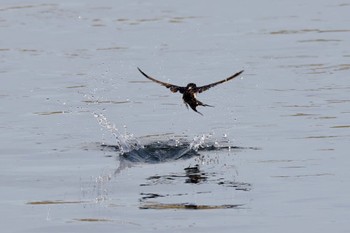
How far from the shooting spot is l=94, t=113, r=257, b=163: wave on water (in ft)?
47.0

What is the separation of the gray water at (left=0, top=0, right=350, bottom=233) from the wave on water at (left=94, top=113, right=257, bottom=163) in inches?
0.9

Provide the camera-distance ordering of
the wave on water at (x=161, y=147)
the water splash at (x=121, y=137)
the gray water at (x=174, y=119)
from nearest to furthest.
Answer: the gray water at (x=174, y=119), the wave on water at (x=161, y=147), the water splash at (x=121, y=137)

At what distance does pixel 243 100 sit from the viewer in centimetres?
1811

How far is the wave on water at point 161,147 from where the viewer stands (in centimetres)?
1432

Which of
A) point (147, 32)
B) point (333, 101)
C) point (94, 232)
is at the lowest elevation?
point (94, 232)

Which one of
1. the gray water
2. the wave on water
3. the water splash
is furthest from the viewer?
the water splash

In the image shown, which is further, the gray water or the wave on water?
the wave on water

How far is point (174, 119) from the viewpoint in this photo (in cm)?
1689

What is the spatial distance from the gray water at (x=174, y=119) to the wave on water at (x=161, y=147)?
2 cm

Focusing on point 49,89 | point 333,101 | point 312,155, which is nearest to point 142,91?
point 49,89

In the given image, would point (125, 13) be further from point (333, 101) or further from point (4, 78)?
point (333, 101)

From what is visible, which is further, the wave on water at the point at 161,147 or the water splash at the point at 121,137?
the water splash at the point at 121,137

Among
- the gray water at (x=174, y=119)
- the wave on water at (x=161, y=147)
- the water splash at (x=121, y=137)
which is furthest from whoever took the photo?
the water splash at (x=121, y=137)

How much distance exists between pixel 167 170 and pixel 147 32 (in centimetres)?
1232
